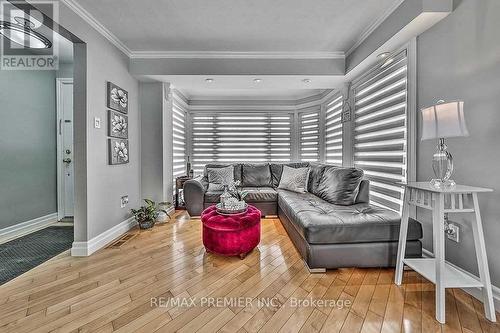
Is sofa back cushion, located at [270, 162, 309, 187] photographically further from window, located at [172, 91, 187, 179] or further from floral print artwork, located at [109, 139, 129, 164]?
floral print artwork, located at [109, 139, 129, 164]

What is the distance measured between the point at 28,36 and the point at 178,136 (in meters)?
2.50

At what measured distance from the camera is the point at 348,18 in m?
2.50

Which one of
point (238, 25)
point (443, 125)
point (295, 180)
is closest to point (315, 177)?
point (295, 180)

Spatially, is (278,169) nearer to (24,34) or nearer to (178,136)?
(178,136)

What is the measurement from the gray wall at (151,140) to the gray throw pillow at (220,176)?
3.19 ft

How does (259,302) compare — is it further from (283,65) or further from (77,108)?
(283,65)

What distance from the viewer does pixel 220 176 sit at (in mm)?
4402

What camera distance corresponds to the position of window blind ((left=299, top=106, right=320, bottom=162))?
5.07 metres

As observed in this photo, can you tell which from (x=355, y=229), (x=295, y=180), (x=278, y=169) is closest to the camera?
(x=355, y=229)

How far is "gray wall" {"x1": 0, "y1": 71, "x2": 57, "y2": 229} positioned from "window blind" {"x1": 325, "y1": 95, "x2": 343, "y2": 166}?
4793 mm

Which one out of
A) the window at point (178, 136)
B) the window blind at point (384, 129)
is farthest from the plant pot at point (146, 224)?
the window blind at point (384, 129)

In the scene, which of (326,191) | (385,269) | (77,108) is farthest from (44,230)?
(385,269)

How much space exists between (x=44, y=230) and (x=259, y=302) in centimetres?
334

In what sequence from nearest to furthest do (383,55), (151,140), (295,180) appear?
1. (383,55)
2. (151,140)
3. (295,180)
